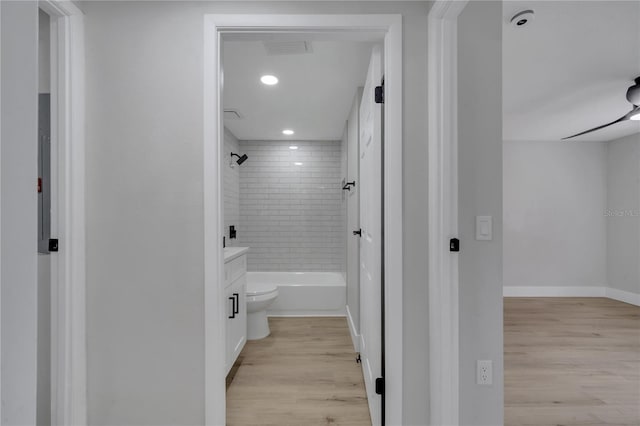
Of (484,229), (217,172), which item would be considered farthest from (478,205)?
(217,172)

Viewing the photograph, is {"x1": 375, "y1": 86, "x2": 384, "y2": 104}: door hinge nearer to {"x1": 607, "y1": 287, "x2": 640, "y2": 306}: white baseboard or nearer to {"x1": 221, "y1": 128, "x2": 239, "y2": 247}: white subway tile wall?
{"x1": 221, "y1": 128, "x2": 239, "y2": 247}: white subway tile wall

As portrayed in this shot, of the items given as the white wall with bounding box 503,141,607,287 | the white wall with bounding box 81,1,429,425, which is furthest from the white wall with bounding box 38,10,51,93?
the white wall with bounding box 503,141,607,287

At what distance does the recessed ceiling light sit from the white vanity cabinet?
55.9 inches

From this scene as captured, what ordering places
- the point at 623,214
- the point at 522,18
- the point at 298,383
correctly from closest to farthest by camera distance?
the point at 522,18, the point at 298,383, the point at 623,214

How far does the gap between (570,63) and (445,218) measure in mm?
2109

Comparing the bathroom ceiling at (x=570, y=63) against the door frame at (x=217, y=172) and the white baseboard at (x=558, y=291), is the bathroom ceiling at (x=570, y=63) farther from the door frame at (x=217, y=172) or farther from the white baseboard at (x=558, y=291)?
the white baseboard at (x=558, y=291)

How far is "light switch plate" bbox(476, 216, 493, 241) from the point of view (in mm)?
1455

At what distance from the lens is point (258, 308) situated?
2939mm

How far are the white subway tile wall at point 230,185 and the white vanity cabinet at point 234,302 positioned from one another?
1.64m

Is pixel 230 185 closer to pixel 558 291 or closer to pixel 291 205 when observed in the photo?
pixel 291 205

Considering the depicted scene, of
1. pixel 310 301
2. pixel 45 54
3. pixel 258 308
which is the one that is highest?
pixel 45 54

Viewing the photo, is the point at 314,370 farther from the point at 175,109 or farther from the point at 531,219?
the point at 531,219

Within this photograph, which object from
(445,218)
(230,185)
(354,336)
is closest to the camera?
(445,218)

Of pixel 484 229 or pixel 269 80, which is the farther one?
pixel 269 80
